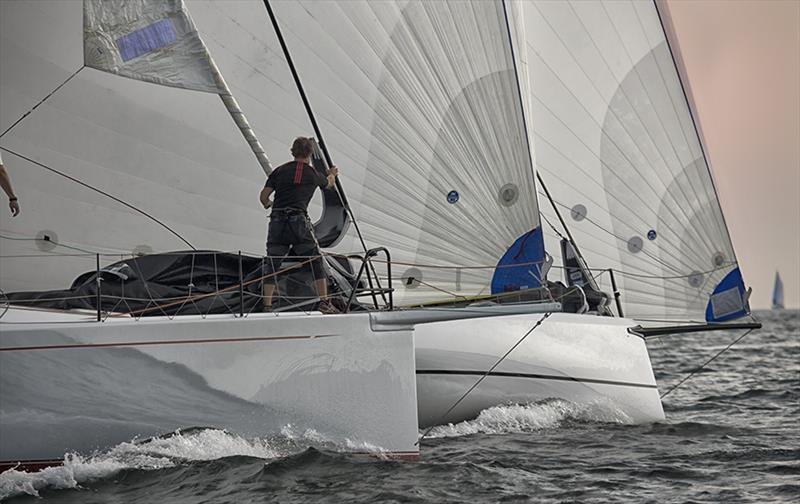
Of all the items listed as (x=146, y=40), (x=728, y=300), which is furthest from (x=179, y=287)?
(x=728, y=300)

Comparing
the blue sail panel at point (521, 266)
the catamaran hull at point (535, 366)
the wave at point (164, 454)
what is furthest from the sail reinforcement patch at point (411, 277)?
the wave at point (164, 454)

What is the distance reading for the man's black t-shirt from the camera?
6.51 metres

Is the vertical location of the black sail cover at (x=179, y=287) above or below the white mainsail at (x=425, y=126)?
below

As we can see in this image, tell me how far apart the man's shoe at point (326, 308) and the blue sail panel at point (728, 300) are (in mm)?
5204

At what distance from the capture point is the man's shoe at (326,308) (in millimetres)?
6109

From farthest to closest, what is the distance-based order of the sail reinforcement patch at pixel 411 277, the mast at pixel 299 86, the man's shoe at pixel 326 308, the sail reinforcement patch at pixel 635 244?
the sail reinforcement patch at pixel 635 244, the mast at pixel 299 86, the sail reinforcement patch at pixel 411 277, the man's shoe at pixel 326 308

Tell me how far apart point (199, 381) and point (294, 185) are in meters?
1.49

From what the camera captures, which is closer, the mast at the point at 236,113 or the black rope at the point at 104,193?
the mast at the point at 236,113

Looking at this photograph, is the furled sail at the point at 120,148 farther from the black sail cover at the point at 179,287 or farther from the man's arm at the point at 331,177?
the man's arm at the point at 331,177

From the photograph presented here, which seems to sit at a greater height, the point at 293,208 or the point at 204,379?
the point at 293,208

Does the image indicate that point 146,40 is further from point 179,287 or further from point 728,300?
point 728,300

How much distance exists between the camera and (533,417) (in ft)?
26.7

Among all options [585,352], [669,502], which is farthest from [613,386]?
[669,502]

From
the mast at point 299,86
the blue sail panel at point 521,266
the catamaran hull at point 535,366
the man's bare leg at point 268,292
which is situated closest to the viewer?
the man's bare leg at point 268,292
